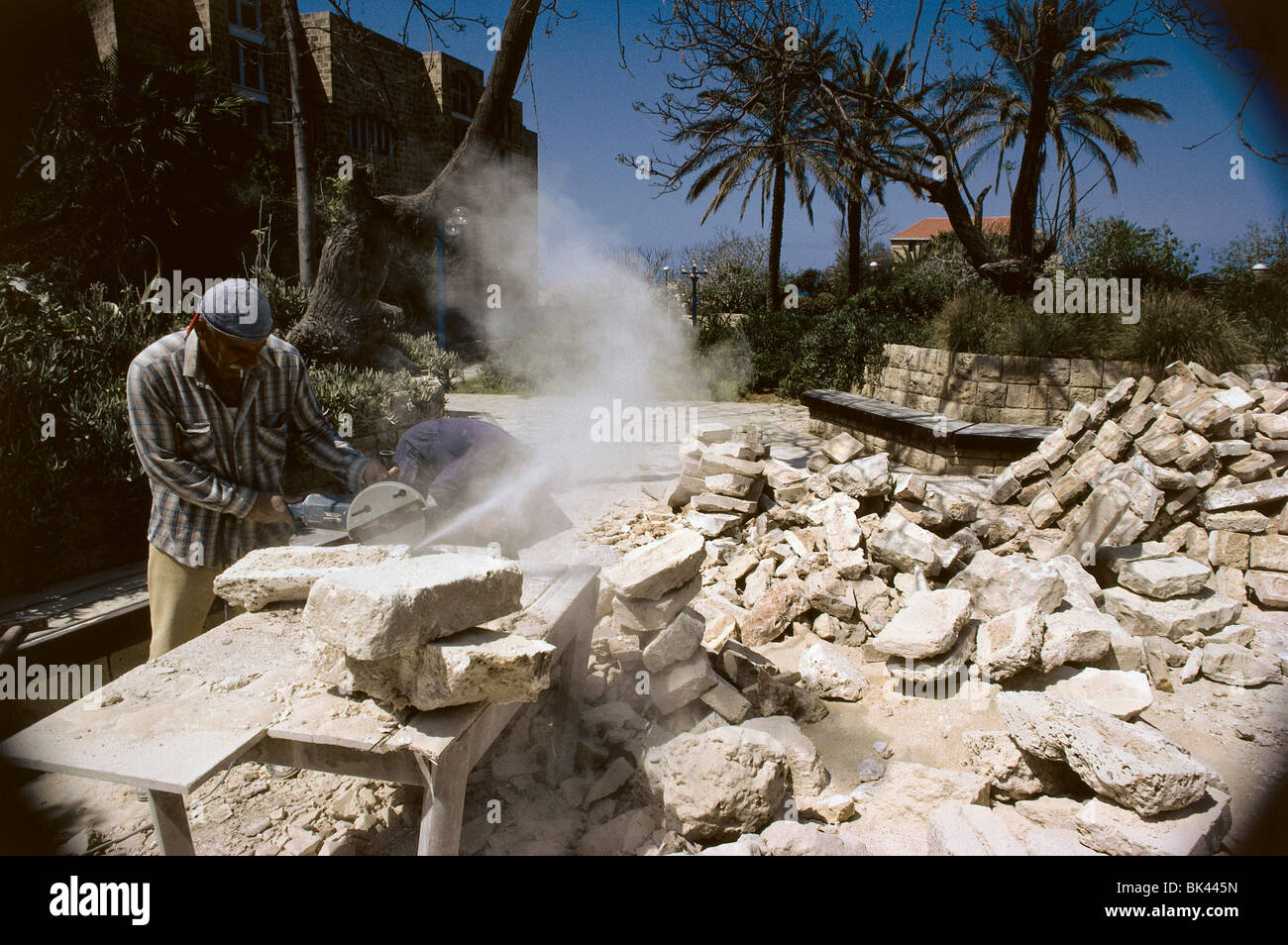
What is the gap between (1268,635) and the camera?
410cm

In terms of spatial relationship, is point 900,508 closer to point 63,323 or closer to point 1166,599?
point 1166,599

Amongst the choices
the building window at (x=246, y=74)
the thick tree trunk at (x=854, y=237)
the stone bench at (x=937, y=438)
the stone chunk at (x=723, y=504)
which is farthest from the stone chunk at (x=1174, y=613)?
the building window at (x=246, y=74)

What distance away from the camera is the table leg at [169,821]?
1.90m

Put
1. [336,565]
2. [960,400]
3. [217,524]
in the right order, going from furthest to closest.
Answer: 1. [960,400]
2. [217,524]
3. [336,565]

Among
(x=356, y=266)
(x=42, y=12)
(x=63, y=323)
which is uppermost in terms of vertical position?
(x=42, y=12)

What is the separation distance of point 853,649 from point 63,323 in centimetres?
566

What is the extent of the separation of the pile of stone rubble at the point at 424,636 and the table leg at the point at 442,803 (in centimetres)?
16

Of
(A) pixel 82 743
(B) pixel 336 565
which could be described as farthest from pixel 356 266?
(A) pixel 82 743

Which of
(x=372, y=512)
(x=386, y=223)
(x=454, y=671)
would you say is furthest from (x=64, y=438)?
(x=454, y=671)

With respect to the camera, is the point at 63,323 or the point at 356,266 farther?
the point at 356,266

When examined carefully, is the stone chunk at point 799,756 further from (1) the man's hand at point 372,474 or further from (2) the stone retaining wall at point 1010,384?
(2) the stone retaining wall at point 1010,384

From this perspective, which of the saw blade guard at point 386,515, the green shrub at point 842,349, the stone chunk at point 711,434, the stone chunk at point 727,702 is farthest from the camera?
the green shrub at point 842,349

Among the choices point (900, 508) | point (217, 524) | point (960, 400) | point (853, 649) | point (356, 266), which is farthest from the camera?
point (960, 400)

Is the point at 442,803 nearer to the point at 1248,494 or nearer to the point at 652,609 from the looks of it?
the point at 652,609
